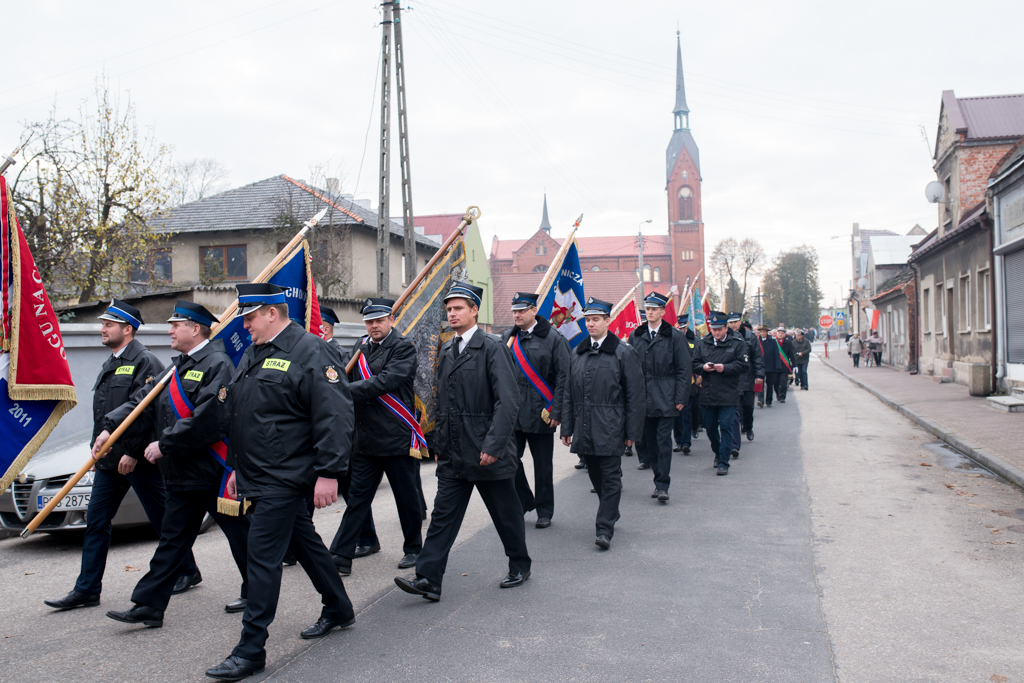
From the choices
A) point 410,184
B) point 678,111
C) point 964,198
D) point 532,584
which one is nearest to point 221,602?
point 532,584

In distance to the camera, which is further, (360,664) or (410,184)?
(410,184)

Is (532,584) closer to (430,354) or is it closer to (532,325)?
(430,354)

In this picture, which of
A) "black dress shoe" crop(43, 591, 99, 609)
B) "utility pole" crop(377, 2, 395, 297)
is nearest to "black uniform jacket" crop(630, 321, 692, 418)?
"black dress shoe" crop(43, 591, 99, 609)

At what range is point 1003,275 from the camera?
18250 mm

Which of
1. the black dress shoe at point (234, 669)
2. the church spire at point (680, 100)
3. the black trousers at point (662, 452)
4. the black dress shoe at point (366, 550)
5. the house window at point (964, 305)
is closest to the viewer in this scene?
the black dress shoe at point (234, 669)

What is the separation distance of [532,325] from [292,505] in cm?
→ 378

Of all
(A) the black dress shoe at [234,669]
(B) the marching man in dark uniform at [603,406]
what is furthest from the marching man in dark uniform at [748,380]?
(A) the black dress shoe at [234,669]

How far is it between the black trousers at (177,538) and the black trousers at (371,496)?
915 millimetres

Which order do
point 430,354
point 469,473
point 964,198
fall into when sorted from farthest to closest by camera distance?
point 964,198
point 430,354
point 469,473

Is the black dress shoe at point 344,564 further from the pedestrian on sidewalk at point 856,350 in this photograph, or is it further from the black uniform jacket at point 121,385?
the pedestrian on sidewalk at point 856,350

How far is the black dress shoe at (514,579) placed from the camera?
206 inches

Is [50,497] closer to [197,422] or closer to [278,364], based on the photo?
[197,422]

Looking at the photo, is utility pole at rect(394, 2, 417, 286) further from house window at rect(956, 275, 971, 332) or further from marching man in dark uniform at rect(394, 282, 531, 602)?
house window at rect(956, 275, 971, 332)

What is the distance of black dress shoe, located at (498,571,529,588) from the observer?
522cm
